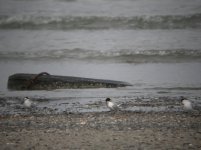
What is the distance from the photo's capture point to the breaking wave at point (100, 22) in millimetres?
20547

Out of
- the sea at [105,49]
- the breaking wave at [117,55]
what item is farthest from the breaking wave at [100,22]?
the breaking wave at [117,55]

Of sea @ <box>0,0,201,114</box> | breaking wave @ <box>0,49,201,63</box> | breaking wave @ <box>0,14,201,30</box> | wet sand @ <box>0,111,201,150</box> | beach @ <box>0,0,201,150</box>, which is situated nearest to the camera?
wet sand @ <box>0,111,201,150</box>

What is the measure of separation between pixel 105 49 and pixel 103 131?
9072 mm

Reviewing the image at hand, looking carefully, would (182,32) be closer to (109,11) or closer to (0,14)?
(109,11)

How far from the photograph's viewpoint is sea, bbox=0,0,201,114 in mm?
10781

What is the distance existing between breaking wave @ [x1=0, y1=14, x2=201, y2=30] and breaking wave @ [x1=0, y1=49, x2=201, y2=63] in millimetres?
4620

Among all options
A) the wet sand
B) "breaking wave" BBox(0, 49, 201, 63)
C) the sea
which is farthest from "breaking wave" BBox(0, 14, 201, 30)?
the wet sand

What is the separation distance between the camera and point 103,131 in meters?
7.62

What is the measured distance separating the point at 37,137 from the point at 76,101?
309cm

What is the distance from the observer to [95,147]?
267 inches

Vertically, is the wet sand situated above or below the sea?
below

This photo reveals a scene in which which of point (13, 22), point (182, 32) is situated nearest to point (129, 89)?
point (182, 32)

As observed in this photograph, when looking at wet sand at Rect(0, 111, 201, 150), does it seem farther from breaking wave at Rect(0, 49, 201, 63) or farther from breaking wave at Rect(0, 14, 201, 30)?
breaking wave at Rect(0, 14, 201, 30)

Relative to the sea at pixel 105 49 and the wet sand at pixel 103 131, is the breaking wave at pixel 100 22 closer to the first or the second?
the sea at pixel 105 49
